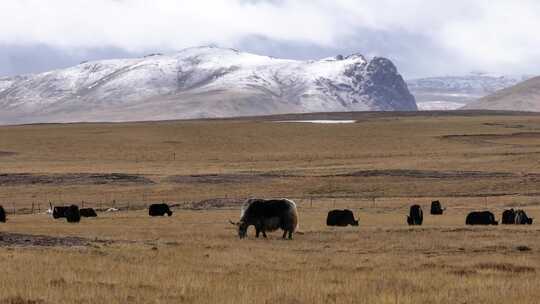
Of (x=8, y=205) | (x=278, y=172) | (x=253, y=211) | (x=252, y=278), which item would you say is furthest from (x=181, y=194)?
(x=252, y=278)

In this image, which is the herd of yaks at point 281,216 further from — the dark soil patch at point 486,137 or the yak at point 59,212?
the dark soil patch at point 486,137

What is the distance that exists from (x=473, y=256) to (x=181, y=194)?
4256 cm

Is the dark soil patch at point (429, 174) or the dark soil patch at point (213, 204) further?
the dark soil patch at point (429, 174)

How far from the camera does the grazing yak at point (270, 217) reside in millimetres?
29219

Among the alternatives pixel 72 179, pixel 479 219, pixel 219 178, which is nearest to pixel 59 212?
pixel 479 219

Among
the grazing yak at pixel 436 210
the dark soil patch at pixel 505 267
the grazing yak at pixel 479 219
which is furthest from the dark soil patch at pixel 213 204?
the dark soil patch at pixel 505 267

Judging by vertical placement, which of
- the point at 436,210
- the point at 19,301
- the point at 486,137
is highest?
the point at 486,137

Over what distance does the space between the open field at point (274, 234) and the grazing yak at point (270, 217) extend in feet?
2.53

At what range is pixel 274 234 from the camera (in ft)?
108

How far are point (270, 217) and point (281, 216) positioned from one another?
21.5 inches

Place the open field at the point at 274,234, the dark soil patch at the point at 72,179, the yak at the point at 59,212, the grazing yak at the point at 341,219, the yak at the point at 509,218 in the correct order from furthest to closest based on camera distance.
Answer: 1. the dark soil patch at the point at 72,179
2. the yak at the point at 59,212
3. the yak at the point at 509,218
4. the grazing yak at the point at 341,219
5. the open field at the point at 274,234

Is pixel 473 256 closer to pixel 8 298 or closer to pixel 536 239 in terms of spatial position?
pixel 536 239

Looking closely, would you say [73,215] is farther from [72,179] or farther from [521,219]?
[72,179]

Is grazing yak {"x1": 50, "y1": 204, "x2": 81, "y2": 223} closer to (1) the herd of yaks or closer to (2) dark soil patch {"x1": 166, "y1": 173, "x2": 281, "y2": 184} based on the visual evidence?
(1) the herd of yaks
